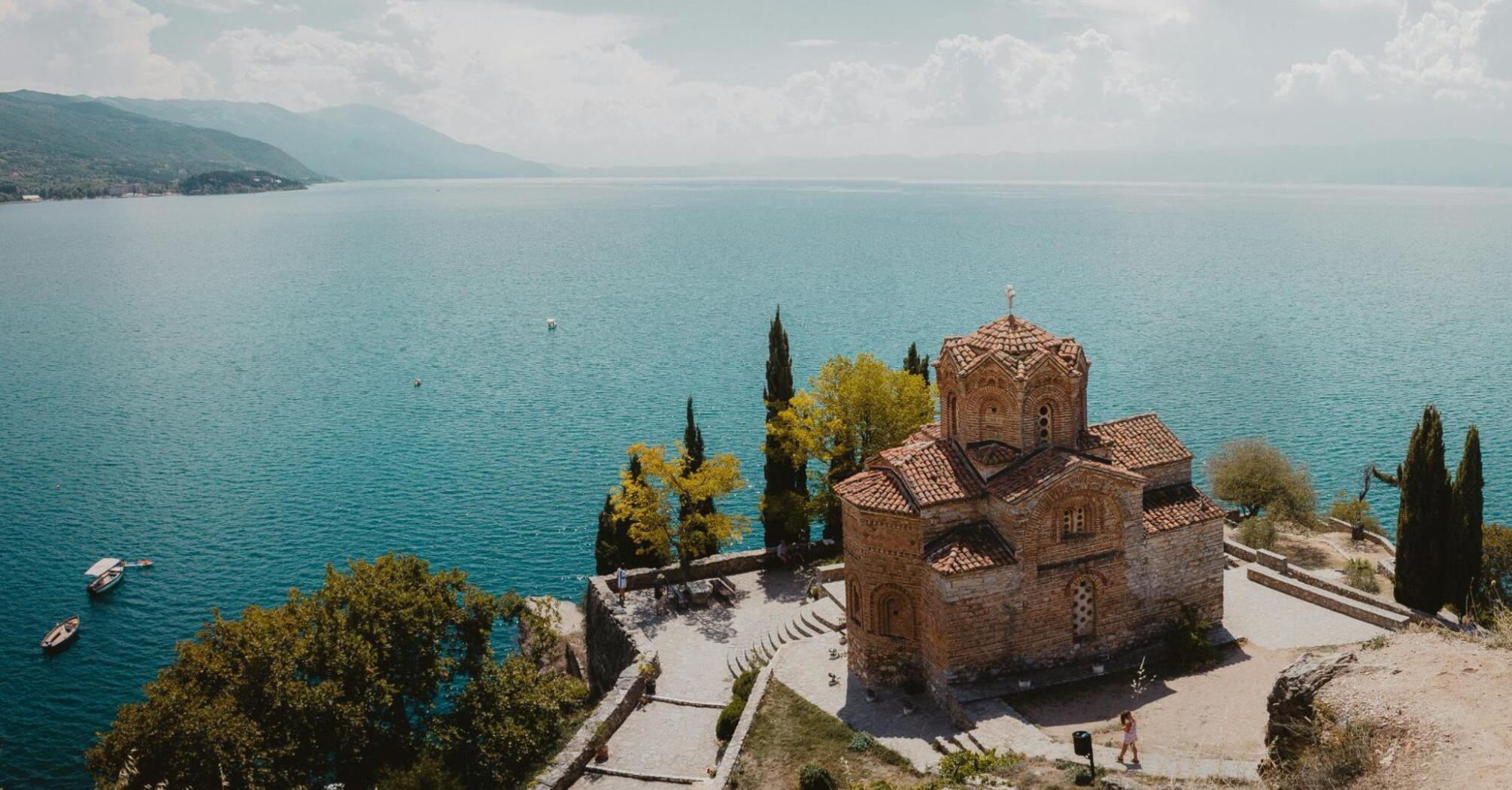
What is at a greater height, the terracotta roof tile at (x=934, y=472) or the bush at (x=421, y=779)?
the terracotta roof tile at (x=934, y=472)

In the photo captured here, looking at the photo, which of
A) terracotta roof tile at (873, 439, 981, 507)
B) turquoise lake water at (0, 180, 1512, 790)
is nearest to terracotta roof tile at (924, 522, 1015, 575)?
terracotta roof tile at (873, 439, 981, 507)

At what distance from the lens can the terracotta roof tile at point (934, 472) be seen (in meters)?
27.8

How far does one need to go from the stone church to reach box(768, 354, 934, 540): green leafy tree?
9.48 metres

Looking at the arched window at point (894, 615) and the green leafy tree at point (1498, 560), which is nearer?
the arched window at point (894, 615)

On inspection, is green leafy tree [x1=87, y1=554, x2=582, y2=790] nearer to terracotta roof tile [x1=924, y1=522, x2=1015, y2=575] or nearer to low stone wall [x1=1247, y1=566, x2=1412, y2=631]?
terracotta roof tile [x1=924, y1=522, x2=1015, y2=575]

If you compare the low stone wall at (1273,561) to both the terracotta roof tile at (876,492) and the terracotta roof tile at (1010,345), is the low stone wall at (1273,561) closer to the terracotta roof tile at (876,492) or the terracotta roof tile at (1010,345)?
the terracotta roof tile at (1010,345)

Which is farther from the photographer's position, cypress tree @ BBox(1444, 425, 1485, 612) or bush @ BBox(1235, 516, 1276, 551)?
bush @ BBox(1235, 516, 1276, 551)

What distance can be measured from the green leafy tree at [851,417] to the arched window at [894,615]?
11.5m

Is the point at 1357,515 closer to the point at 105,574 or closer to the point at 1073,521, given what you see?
the point at 1073,521

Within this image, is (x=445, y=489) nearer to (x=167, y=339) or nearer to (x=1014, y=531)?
(x=1014, y=531)

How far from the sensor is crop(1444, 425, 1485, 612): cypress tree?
107 feet

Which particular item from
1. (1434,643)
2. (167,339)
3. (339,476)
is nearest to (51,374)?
(167,339)

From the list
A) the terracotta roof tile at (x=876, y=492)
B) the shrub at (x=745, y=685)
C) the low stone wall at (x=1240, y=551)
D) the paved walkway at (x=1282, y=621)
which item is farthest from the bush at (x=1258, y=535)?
the shrub at (x=745, y=685)

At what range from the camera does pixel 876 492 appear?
1120 inches
